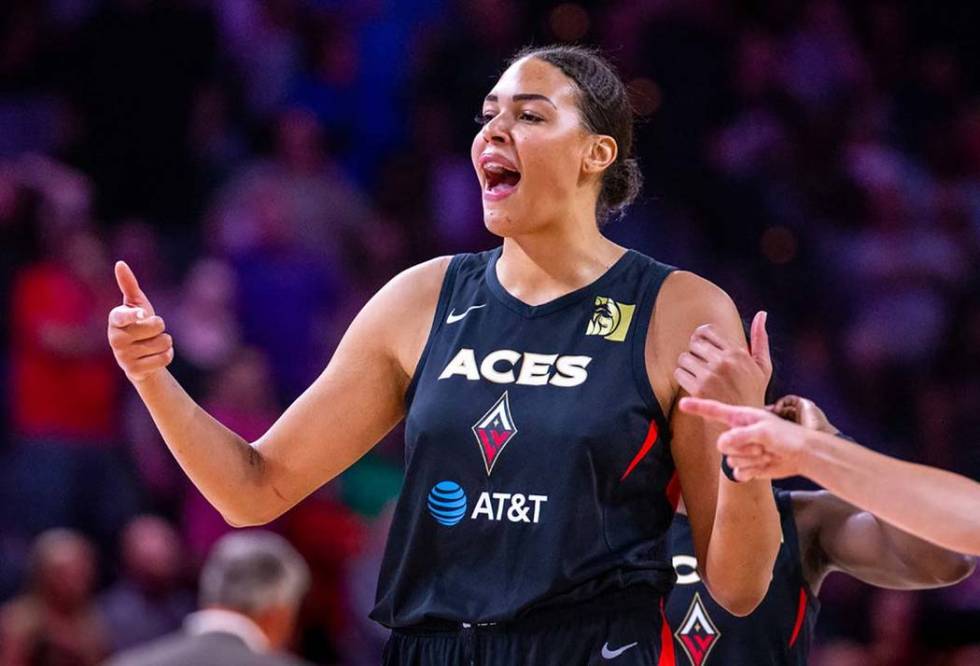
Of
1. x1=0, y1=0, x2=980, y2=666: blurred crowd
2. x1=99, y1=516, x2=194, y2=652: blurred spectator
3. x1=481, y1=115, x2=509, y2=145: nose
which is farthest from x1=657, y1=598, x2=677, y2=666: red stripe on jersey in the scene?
x1=99, y1=516, x2=194, y2=652: blurred spectator

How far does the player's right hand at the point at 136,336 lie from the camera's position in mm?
3625

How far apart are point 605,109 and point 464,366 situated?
0.76 metres

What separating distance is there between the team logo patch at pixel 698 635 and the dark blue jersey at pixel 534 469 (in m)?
0.51

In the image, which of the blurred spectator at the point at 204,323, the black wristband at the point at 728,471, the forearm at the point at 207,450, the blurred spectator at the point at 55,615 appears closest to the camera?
the black wristband at the point at 728,471

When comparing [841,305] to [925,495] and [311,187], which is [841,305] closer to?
[311,187]

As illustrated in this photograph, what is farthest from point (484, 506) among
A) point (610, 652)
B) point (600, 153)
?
point (600, 153)

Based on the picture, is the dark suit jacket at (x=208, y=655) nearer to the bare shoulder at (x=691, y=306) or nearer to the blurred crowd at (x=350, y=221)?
the bare shoulder at (x=691, y=306)

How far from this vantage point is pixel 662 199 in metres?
9.42

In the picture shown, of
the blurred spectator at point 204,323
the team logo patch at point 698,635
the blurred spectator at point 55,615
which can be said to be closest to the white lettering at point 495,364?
the team logo patch at point 698,635

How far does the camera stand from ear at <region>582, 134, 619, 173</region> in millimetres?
3881

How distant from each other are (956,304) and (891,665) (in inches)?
108

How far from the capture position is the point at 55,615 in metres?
7.05

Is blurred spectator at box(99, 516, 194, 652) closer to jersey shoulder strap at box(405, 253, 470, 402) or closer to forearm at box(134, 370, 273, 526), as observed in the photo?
forearm at box(134, 370, 273, 526)

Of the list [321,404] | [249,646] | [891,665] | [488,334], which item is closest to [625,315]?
[488,334]
